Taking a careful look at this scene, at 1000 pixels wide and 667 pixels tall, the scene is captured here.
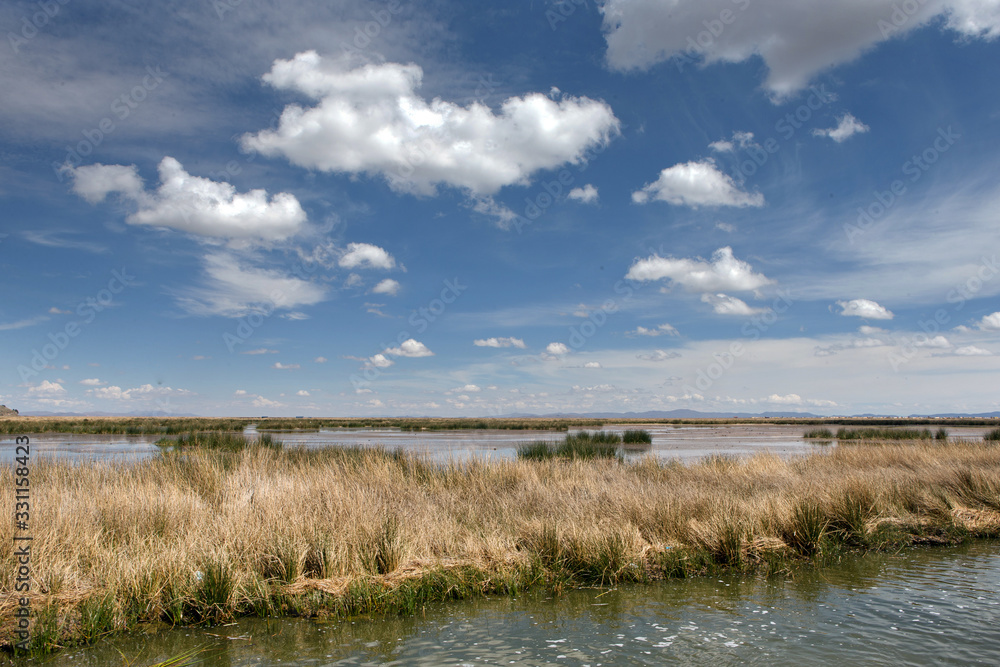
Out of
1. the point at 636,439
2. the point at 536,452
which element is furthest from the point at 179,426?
the point at 536,452

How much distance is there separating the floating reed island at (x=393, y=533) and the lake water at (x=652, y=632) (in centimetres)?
40

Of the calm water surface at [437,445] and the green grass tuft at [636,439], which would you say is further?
A: the green grass tuft at [636,439]

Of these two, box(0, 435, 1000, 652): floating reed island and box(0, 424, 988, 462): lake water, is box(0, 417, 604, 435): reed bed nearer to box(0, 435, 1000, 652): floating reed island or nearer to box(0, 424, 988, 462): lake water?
box(0, 424, 988, 462): lake water

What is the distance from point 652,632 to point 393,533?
4054mm

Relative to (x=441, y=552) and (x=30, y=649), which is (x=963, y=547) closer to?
(x=441, y=552)

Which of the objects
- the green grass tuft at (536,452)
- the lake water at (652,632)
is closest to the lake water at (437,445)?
the green grass tuft at (536,452)

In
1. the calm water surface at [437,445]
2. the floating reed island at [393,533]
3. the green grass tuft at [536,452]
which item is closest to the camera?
the floating reed island at [393,533]

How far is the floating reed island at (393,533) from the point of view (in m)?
6.93

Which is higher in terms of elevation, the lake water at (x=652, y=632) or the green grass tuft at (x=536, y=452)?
the green grass tuft at (x=536, y=452)

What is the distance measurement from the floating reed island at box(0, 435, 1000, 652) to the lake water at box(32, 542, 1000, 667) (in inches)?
15.9

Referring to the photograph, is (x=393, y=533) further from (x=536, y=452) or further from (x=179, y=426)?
(x=179, y=426)

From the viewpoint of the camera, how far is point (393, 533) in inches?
340

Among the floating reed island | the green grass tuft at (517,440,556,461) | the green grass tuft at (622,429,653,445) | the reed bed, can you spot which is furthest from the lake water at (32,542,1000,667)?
the reed bed

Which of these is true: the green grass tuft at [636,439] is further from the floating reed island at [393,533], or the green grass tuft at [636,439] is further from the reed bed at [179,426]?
the reed bed at [179,426]
